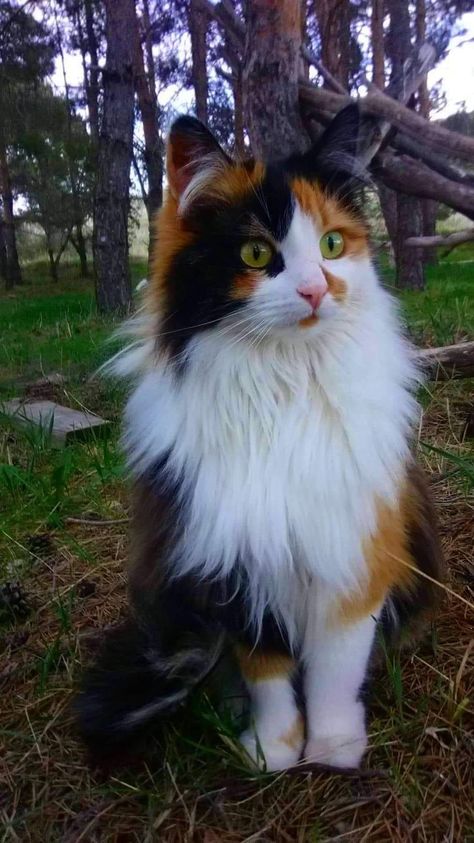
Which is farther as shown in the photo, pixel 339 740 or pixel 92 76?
Result: pixel 92 76

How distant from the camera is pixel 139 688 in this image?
125 centimetres

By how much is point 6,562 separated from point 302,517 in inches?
51.9

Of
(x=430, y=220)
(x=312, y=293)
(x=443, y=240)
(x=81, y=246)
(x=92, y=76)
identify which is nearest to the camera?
(x=312, y=293)

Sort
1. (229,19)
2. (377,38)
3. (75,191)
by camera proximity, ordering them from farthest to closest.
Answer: (75,191), (377,38), (229,19)

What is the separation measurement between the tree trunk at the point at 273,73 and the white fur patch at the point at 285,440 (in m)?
1.86

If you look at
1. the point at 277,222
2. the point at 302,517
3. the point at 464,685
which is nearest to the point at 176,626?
the point at 302,517

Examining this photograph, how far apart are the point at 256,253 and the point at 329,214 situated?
198 mm

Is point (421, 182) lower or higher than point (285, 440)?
higher

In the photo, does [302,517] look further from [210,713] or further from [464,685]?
[464,685]

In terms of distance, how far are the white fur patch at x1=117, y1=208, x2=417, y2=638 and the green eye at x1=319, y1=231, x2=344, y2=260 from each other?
0.12 ft

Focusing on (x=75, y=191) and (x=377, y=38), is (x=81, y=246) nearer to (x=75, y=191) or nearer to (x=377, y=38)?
(x=75, y=191)

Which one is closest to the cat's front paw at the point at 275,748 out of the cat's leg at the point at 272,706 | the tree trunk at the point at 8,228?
the cat's leg at the point at 272,706

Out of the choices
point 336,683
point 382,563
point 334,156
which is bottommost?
point 336,683

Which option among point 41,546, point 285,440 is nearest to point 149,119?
point 41,546
